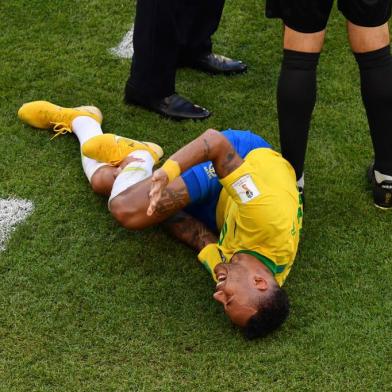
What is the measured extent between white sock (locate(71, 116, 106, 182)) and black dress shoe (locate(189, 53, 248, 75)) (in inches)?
33.4

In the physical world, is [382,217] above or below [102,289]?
above

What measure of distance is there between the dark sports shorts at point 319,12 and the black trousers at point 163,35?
3.31 feet

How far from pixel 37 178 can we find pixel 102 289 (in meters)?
0.83

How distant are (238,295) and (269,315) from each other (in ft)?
0.49

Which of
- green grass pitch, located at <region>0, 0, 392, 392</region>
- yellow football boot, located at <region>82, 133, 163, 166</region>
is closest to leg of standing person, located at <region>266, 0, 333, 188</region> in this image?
green grass pitch, located at <region>0, 0, 392, 392</region>

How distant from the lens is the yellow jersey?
121 inches

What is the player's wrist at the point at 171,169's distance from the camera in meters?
2.90

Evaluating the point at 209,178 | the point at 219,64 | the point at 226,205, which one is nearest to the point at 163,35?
the point at 219,64

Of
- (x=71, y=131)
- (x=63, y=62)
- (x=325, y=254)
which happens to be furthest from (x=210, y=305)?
(x=63, y=62)

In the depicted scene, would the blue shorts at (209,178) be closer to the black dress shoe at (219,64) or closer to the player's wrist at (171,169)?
the player's wrist at (171,169)

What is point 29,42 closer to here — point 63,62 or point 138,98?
point 63,62

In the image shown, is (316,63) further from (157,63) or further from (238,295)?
(157,63)

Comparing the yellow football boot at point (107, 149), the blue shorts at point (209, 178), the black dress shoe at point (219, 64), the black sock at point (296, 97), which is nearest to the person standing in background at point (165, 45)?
the black dress shoe at point (219, 64)

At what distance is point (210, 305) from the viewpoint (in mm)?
3309
